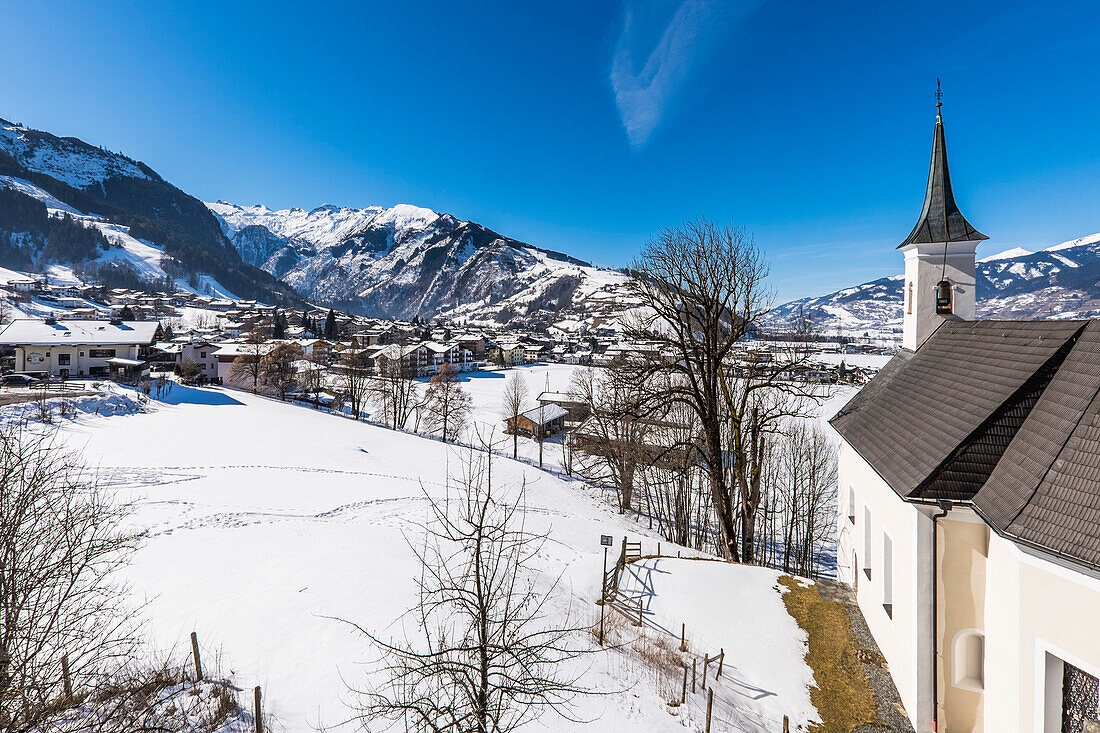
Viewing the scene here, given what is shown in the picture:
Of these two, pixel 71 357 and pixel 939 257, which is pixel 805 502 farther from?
pixel 71 357

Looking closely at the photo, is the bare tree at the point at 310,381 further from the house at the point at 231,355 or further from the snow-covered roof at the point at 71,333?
the snow-covered roof at the point at 71,333

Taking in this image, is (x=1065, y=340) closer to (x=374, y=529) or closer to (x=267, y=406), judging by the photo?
(x=374, y=529)

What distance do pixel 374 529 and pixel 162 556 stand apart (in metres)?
6.39

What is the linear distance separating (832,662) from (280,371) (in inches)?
2360

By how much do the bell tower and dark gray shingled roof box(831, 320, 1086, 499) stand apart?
3.88ft

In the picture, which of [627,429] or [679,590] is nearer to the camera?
[679,590]

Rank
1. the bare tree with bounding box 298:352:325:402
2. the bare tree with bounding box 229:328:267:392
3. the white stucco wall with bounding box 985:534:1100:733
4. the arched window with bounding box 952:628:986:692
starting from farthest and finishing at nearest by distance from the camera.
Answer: the bare tree with bounding box 229:328:267:392 → the bare tree with bounding box 298:352:325:402 → the arched window with bounding box 952:628:986:692 → the white stucco wall with bounding box 985:534:1100:733

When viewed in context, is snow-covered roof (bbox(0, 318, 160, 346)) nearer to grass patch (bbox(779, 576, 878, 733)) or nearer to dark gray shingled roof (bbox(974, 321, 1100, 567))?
grass patch (bbox(779, 576, 878, 733))

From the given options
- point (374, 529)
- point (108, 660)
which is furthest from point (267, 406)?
point (108, 660)

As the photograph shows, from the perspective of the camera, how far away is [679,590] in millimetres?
14547

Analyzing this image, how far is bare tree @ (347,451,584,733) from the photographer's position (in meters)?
5.14

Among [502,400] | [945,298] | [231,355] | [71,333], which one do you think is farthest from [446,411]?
[71,333]

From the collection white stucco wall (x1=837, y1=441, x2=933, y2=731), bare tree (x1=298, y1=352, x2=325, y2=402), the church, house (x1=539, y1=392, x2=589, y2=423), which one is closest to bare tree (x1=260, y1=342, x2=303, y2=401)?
bare tree (x1=298, y1=352, x2=325, y2=402)

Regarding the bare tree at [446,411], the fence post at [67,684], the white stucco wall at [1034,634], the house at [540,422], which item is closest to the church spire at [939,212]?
the white stucco wall at [1034,634]
